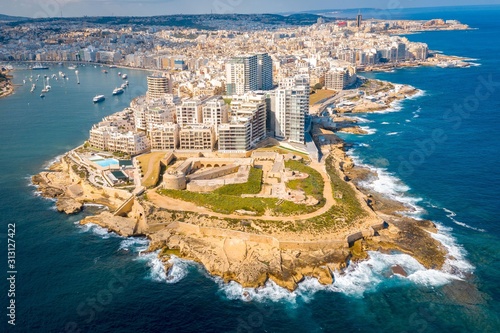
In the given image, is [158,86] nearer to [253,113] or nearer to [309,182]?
[253,113]

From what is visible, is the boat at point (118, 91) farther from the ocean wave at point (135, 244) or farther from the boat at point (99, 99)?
the ocean wave at point (135, 244)

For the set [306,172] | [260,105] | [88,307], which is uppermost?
[260,105]

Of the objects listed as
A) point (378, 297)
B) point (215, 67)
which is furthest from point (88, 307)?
point (215, 67)

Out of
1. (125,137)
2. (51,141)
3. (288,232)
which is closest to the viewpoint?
(288,232)

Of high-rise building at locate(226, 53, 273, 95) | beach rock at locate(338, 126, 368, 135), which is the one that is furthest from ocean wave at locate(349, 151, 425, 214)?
high-rise building at locate(226, 53, 273, 95)

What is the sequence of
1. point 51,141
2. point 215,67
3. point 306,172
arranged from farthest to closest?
point 215,67, point 51,141, point 306,172

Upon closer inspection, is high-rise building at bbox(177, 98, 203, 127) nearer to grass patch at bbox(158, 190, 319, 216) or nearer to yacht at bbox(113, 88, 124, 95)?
grass patch at bbox(158, 190, 319, 216)

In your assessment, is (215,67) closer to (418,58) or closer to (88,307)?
(418,58)
